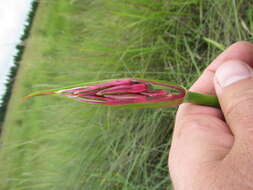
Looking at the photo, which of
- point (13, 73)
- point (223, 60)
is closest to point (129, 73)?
point (223, 60)

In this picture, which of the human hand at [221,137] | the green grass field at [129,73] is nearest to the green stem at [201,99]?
the human hand at [221,137]

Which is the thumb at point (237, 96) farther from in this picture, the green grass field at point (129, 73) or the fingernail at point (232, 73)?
the green grass field at point (129, 73)

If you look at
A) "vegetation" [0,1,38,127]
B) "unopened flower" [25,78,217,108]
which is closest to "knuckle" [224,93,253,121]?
"unopened flower" [25,78,217,108]

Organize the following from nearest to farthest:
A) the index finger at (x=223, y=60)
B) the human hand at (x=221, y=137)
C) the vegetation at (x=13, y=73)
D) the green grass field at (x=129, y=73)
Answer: the human hand at (x=221, y=137) → the index finger at (x=223, y=60) → the green grass field at (x=129, y=73) → the vegetation at (x=13, y=73)

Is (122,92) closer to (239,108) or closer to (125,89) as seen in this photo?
(125,89)

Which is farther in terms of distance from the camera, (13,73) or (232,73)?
(13,73)

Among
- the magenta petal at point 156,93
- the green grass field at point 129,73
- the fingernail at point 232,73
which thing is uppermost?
the magenta petal at point 156,93

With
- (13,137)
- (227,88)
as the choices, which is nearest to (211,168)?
(227,88)
